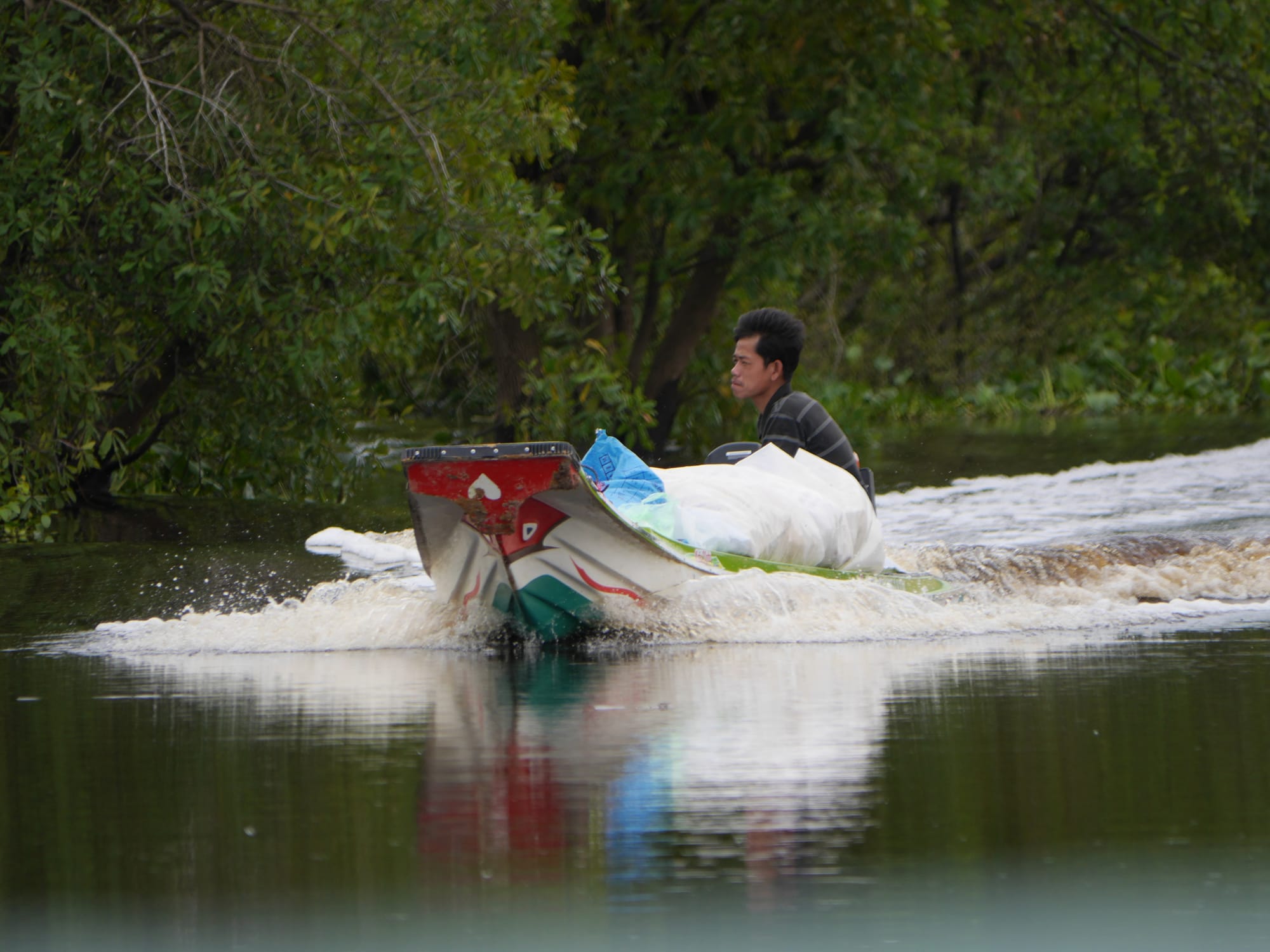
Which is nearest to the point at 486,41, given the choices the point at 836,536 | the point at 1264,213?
the point at 836,536

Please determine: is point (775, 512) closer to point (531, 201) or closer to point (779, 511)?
point (779, 511)

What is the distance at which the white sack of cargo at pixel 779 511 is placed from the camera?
335 inches

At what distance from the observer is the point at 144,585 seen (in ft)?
34.4

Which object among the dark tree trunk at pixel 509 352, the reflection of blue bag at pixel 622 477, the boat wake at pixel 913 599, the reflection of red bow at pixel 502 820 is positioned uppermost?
the dark tree trunk at pixel 509 352

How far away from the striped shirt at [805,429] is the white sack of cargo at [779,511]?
123mm

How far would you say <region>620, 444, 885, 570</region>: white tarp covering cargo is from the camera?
8.48m

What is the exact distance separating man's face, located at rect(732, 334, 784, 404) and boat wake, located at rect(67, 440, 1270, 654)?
1.10m

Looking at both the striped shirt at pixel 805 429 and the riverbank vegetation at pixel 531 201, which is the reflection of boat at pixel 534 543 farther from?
the riverbank vegetation at pixel 531 201

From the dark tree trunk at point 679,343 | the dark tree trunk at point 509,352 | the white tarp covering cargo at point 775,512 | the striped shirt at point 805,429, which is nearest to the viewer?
the white tarp covering cargo at point 775,512

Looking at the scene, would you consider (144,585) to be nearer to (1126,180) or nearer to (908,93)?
(908,93)

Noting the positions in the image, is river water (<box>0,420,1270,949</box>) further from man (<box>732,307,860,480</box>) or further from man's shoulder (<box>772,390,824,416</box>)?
man's shoulder (<box>772,390,824,416</box>)

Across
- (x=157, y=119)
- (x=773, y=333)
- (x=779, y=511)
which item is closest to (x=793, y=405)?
(x=773, y=333)

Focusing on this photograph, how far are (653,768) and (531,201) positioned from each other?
8.71 meters

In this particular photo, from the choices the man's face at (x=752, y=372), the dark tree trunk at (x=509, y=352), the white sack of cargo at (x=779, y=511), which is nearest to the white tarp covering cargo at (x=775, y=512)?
the white sack of cargo at (x=779, y=511)
